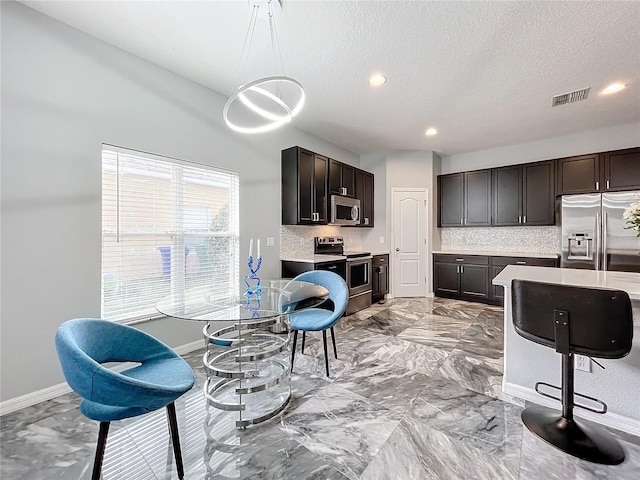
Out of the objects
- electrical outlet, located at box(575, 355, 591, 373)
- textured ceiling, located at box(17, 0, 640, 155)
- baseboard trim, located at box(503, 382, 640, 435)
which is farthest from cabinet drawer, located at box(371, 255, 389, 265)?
electrical outlet, located at box(575, 355, 591, 373)

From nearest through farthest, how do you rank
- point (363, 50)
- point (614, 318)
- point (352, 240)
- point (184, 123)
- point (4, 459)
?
1. point (614, 318)
2. point (4, 459)
3. point (363, 50)
4. point (184, 123)
5. point (352, 240)

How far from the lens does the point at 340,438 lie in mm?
1687

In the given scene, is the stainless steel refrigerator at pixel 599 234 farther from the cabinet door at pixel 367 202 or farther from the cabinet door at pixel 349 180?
the cabinet door at pixel 349 180

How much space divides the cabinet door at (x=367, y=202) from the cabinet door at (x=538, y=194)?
2.67 m

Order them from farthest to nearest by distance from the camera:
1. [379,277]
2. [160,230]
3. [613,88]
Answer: [379,277] < [613,88] < [160,230]

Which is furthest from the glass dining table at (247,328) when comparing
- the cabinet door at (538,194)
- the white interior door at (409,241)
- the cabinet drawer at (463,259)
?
the cabinet door at (538,194)

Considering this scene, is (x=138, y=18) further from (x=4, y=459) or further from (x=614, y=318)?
(x=614, y=318)

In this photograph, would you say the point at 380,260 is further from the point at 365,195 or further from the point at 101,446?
the point at 101,446

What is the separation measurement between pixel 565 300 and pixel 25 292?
3.55 meters

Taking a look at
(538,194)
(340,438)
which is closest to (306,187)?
(340,438)

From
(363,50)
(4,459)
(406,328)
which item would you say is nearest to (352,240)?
(406,328)

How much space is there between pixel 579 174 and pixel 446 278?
104 inches

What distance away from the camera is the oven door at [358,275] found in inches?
172

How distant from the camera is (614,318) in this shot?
141 centimetres
